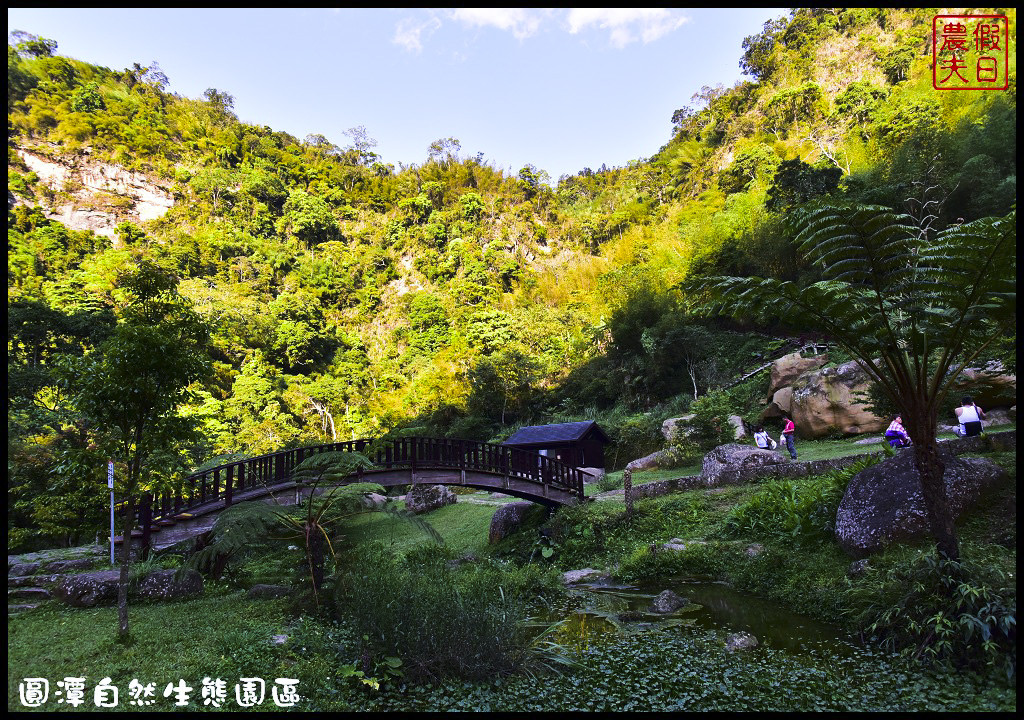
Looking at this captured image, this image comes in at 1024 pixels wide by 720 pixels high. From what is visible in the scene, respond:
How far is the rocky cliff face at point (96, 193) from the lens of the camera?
47094 millimetres

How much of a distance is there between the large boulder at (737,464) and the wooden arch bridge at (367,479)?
3446 millimetres

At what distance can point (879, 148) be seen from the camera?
3064 cm

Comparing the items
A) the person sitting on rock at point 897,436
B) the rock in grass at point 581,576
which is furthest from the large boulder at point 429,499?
the person sitting on rock at point 897,436

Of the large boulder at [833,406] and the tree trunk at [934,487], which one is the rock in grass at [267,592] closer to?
the tree trunk at [934,487]

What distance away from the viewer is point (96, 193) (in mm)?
48625

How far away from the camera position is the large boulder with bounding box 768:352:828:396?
19.8 meters

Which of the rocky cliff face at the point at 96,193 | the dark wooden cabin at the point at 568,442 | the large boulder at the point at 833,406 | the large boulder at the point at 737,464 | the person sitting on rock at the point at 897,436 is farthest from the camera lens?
the rocky cliff face at the point at 96,193

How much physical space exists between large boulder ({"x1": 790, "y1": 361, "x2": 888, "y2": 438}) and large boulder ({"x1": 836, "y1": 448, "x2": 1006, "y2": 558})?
29.3 ft

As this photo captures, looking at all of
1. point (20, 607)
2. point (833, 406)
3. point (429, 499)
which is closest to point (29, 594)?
point (20, 607)

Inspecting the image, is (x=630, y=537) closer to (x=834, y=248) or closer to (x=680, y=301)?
(x=834, y=248)

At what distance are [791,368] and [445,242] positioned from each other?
37.7 meters

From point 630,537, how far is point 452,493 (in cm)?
1148

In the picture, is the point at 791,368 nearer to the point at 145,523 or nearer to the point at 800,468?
the point at 800,468

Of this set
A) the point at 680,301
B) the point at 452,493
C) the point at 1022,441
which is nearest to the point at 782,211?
the point at 680,301
